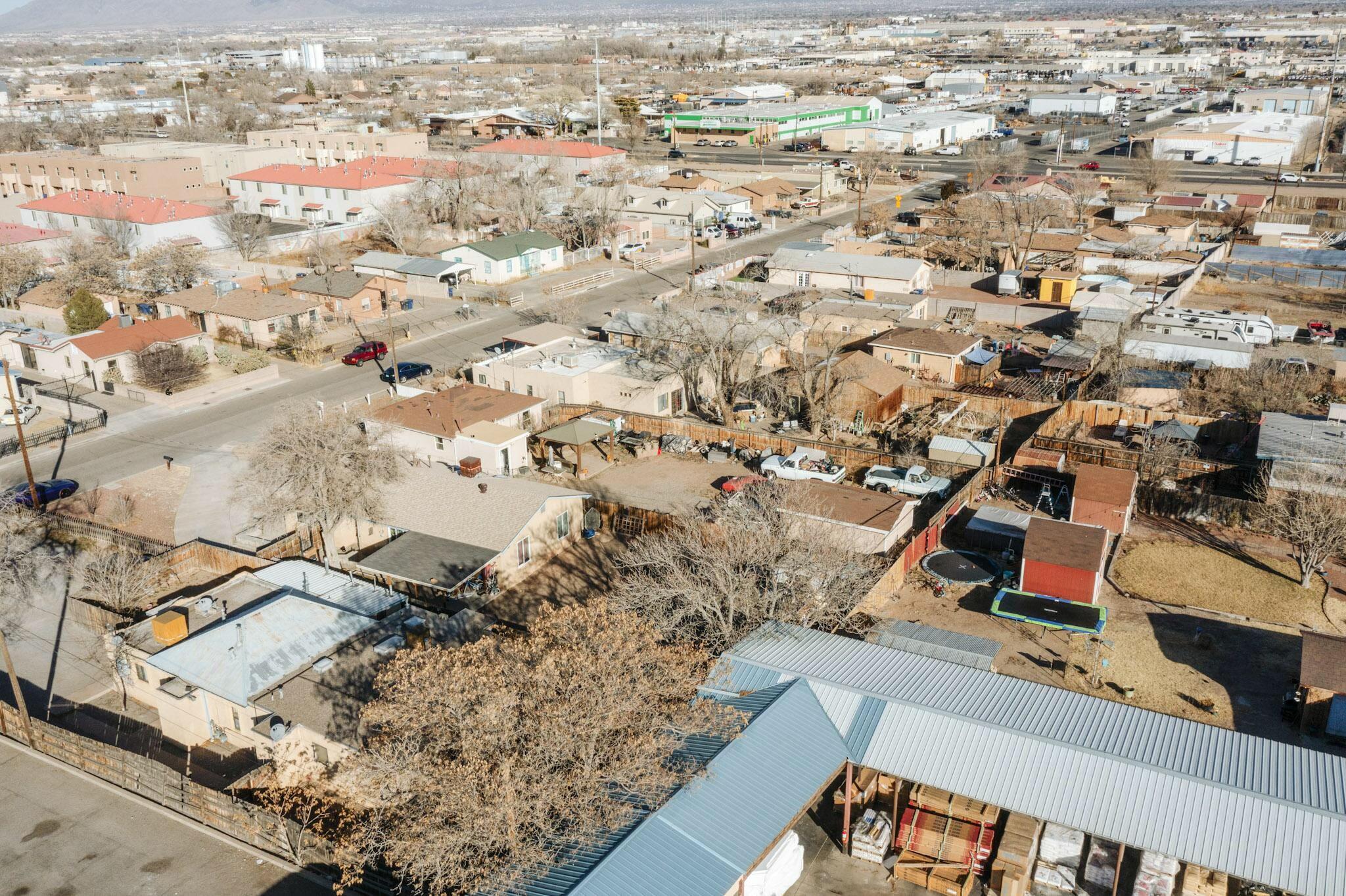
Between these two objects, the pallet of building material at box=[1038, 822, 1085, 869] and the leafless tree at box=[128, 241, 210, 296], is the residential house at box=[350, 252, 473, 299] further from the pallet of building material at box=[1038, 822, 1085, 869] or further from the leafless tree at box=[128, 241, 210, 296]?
the pallet of building material at box=[1038, 822, 1085, 869]

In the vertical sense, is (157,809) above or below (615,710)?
below

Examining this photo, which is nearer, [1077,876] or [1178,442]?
[1077,876]

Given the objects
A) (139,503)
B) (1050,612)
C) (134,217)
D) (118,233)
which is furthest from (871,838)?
(134,217)

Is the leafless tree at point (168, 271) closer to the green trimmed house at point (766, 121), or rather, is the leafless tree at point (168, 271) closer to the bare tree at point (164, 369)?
the bare tree at point (164, 369)

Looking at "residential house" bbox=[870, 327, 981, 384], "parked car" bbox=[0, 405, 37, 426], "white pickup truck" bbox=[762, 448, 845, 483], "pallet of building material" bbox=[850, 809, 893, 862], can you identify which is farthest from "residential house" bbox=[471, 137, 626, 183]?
"pallet of building material" bbox=[850, 809, 893, 862]

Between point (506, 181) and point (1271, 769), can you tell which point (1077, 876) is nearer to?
point (1271, 769)

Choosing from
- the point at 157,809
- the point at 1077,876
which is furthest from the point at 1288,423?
the point at 157,809
